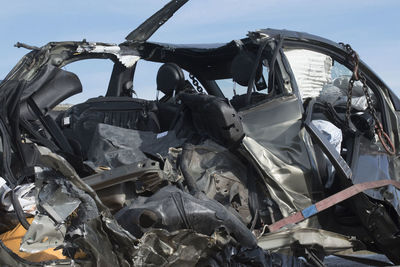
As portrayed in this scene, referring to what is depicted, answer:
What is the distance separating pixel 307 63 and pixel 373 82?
2.93ft

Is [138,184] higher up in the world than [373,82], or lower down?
lower down

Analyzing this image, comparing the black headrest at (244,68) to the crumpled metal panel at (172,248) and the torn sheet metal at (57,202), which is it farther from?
the torn sheet metal at (57,202)

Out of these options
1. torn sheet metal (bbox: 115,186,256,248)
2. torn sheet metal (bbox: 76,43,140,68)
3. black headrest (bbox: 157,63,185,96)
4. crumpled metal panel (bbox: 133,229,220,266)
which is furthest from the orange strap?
torn sheet metal (bbox: 76,43,140,68)

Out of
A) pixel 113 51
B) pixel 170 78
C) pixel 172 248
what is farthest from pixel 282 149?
pixel 113 51

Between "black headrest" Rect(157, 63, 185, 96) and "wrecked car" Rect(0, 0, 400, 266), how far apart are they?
0.04 ft

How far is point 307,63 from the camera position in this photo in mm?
5910

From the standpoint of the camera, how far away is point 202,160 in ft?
16.6

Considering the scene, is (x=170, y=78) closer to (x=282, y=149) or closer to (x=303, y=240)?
(x=282, y=149)

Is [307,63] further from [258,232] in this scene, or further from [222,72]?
[258,232]

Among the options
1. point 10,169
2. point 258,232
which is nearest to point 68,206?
point 10,169

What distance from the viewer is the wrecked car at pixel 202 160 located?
3.75 meters

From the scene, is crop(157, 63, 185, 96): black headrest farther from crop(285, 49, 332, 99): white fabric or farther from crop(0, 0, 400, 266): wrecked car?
crop(285, 49, 332, 99): white fabric

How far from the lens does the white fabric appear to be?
5.77 m

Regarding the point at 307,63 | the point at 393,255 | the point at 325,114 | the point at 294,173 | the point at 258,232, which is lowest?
the point at 393,255
